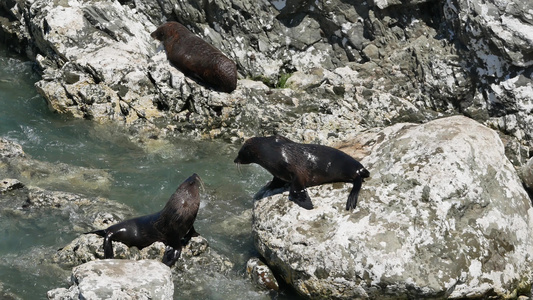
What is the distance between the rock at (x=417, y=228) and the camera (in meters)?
6.71

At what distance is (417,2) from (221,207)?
5736 mm

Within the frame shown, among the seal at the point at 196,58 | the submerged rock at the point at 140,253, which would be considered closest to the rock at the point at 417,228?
the submerged rock at the point at 140,253

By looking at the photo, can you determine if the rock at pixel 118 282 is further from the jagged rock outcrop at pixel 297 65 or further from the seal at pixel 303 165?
the jagged rock outcrop at pixel 297 65

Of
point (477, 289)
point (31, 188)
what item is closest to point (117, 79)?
point (31, 188)

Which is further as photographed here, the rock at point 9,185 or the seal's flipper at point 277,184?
the rock at point 9,185

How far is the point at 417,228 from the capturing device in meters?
6.93

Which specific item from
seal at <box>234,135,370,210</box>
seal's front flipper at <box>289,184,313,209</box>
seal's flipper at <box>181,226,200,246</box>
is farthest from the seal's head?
seal's flipper at <box>181,226,200,246</box>

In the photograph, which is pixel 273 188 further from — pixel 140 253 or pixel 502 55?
pixel 502 55

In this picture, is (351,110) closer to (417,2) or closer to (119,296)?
(417,2)

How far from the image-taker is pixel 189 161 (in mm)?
10414

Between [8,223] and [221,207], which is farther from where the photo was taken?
[221,207]

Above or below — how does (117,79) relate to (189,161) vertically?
above

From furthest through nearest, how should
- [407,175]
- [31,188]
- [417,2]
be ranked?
[417,2] → [31,188] → [407,175]

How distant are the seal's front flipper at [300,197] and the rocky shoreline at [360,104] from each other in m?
0.11
